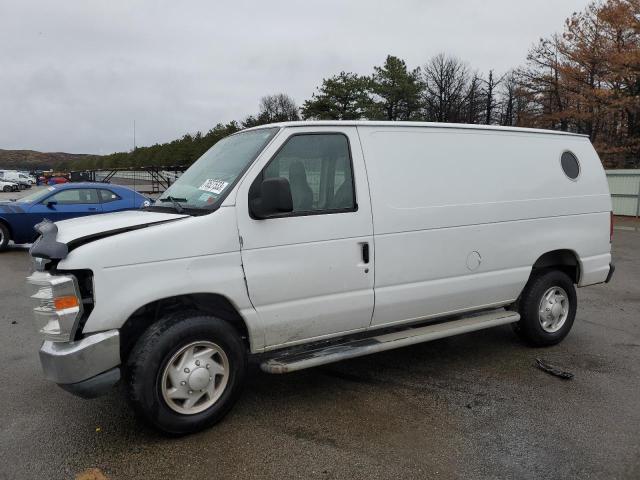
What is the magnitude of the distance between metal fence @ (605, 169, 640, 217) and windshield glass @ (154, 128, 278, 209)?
811 inches

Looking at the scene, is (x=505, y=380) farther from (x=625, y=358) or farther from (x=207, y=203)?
(x=207, y=203)

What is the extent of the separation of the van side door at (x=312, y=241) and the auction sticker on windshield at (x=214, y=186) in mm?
167

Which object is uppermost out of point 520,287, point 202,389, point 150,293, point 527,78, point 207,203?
point 527,78

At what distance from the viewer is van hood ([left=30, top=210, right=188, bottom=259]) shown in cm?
317

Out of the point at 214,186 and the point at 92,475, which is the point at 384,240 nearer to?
the point at 214,186

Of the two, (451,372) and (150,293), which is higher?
(150,293)

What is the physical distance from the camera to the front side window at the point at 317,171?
3846 mm

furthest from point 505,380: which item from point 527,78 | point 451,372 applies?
point 527,78

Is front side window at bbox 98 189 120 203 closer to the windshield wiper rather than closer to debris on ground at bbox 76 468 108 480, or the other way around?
the windshield wiper

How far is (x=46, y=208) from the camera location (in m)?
11.8

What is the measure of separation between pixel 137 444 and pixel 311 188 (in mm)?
2138

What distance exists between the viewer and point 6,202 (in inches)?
472

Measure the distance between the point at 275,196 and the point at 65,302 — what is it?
1445mm

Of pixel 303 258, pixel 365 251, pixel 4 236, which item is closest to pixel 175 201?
pixel 303 258
